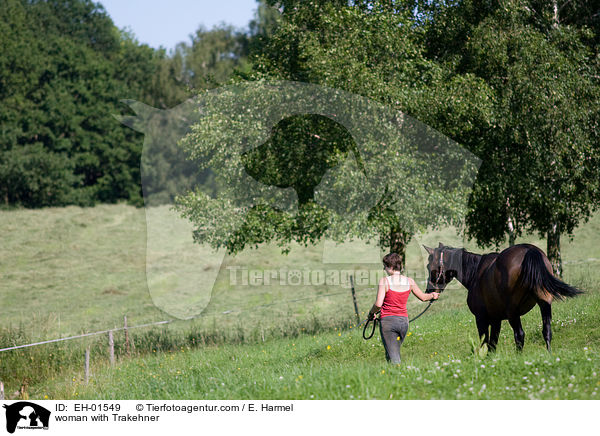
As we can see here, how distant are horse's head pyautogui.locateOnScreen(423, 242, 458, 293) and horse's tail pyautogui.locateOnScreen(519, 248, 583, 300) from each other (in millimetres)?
1125

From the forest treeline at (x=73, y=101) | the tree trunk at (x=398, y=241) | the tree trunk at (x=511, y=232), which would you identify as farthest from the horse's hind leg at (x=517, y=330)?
the forest treeline at (x=73, y=101)

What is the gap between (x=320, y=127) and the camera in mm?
15719

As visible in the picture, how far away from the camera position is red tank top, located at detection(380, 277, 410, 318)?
7841 mm

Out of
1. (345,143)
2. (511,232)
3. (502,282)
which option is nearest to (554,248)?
(511,232)

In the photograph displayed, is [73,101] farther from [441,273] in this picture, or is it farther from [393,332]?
[393,332]

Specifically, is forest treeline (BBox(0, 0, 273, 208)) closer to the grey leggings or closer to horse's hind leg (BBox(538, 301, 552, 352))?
horse's hind leg (BBox(538, 301, 552, 352))

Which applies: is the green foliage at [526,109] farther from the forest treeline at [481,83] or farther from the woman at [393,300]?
the woman at [393,300]

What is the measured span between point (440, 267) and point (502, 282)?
1.02 meters

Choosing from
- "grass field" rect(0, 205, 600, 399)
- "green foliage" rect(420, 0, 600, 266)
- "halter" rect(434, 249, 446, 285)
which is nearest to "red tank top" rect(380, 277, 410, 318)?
"grass field" rect(0, 205, 600, 399)

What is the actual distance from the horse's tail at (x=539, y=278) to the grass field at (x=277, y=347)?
905mm

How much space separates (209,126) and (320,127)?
325 cm
